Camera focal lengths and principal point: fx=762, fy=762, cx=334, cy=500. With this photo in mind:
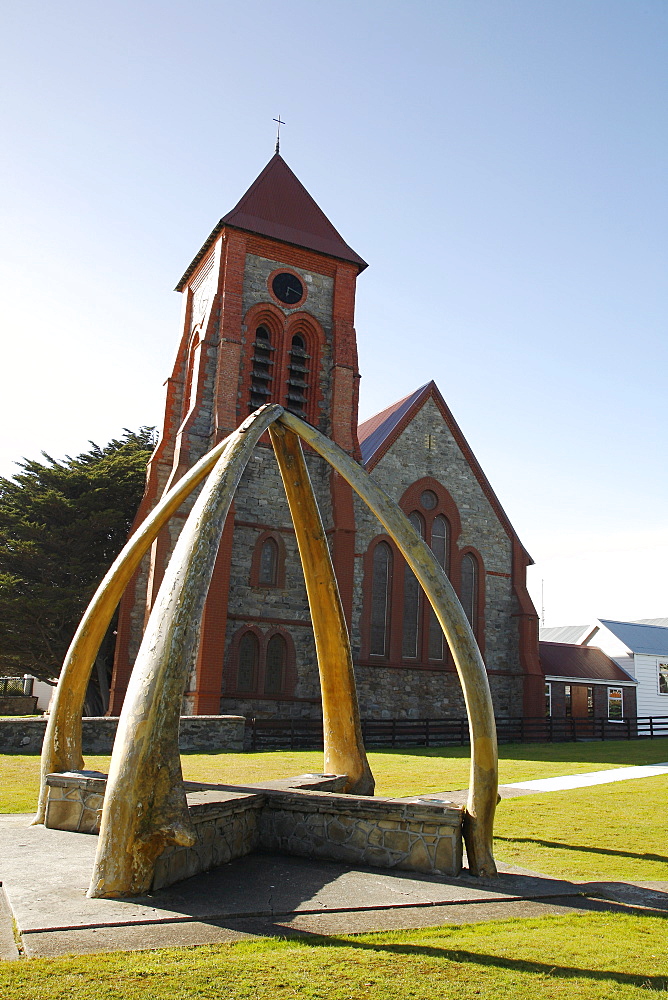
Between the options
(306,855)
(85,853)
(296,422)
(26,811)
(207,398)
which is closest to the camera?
(85,853)

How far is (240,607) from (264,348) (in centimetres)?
983

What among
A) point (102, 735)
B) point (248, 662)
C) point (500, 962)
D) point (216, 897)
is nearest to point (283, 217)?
point (248, 662)

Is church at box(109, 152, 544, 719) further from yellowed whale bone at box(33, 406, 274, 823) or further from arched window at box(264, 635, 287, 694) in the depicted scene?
yellowed whale bone at box(33, 406, 274, 823)

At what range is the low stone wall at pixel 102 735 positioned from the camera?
1848 cm

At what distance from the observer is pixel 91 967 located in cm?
471

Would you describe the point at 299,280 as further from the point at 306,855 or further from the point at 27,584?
the point at 306,855

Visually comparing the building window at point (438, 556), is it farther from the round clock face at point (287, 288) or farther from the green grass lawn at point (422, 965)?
the green grass lawn at point (422, 965)

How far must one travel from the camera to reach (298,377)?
1164 inches

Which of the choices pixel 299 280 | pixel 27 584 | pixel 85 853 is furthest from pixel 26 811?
pixel 299 280

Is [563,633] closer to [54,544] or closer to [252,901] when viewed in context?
[54,544]

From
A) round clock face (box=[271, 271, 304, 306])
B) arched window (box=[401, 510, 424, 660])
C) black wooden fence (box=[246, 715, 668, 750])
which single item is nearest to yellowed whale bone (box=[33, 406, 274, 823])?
black wooden fence (box=[246, 715, 668, 750])

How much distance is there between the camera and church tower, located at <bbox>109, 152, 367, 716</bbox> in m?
25.3

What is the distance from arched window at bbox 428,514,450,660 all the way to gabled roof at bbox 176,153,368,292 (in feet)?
36.5

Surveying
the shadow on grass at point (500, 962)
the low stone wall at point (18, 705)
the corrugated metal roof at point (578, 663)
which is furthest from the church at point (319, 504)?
the low stone wall at point (18, 705)
